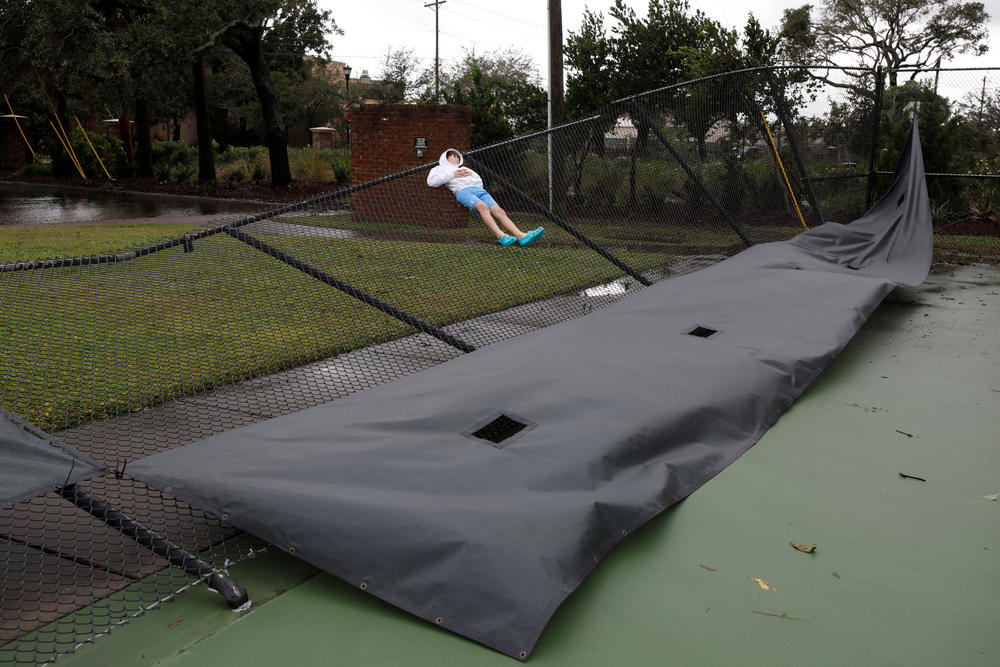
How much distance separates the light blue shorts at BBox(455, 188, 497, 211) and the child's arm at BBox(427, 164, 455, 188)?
131 mm

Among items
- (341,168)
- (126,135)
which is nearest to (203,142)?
(341,168)

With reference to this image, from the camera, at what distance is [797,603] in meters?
2.59

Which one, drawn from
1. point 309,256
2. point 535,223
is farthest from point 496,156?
point 309,256

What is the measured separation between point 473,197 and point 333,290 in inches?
88.4

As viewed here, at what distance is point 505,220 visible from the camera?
6133 millimetres

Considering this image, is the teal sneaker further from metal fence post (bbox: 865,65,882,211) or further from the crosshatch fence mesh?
metal fence post (bbox: 865,65,882,211)

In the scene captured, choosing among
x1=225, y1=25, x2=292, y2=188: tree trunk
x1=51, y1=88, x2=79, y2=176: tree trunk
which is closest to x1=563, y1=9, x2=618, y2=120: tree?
x1=225, y1=25, x2=292, y2=188: tree trunk

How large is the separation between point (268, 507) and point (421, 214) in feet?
20.4

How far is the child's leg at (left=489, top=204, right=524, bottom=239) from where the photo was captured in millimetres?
6055

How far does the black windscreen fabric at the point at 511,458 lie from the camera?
2.52 meters

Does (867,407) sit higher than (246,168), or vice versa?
(246,168)

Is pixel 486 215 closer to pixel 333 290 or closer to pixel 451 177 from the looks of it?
pixel 451 177

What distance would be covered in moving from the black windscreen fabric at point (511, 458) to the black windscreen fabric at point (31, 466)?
0.97ft

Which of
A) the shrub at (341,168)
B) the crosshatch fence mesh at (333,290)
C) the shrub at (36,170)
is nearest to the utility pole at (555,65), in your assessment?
the crosshatch fence mesh at (333,290)
